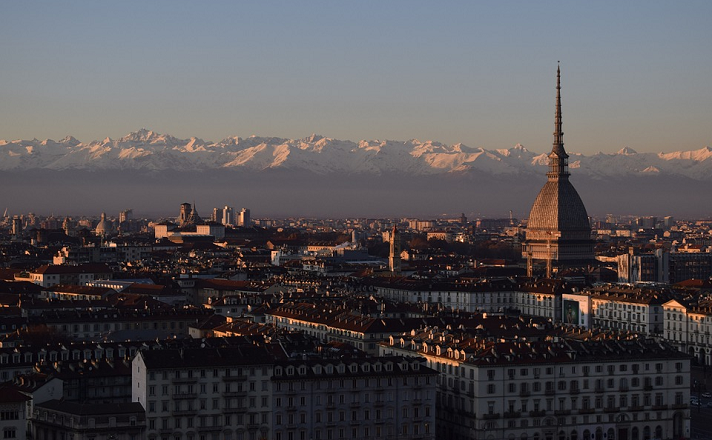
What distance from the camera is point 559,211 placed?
17125 centimetres

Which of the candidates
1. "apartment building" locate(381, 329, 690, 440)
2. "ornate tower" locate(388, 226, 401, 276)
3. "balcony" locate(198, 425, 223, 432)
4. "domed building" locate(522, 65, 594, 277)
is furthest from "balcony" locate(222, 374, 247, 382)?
"domed building" locate(522, 65, 594, 277)

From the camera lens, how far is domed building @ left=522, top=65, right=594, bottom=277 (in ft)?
550

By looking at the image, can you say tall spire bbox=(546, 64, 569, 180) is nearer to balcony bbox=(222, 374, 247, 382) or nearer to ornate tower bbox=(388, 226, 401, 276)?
ornate tower bbox=(388, 226, 401, 276)

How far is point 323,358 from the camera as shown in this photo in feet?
182

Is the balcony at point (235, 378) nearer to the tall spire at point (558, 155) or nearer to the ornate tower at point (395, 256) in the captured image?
the ornate tower at point (395, 256)

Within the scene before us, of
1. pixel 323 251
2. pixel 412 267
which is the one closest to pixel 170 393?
pixel 412 267

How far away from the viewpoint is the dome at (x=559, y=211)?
170 meters

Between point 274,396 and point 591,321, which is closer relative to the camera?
point 274,396

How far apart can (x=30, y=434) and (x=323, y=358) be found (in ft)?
34.6

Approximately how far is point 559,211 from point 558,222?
1644 mm

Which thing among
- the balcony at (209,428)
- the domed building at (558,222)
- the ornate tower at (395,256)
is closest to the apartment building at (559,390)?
Result: the balcony at (209,428)

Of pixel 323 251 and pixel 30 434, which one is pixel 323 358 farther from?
pixel 323 251

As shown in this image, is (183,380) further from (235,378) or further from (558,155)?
(558,155)

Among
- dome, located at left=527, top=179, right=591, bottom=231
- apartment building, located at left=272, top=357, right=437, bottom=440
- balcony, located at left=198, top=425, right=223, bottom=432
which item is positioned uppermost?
dome, located at left=527, top=179, right=591, bottom=231
